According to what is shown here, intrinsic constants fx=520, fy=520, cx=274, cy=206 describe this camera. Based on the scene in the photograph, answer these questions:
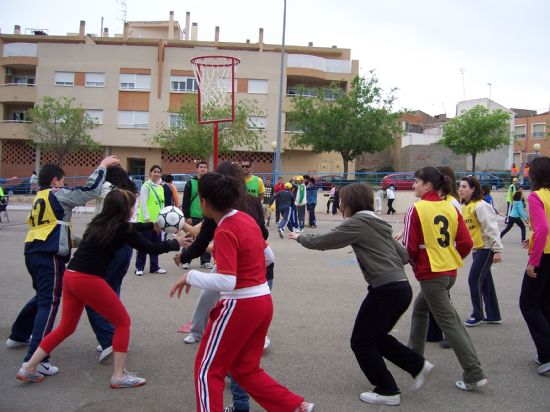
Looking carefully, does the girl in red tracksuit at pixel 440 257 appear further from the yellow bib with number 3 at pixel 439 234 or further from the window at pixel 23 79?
the window at pixel 23 79

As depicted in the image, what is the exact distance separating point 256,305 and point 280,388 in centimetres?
59

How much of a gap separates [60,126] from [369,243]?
38818 millimetres

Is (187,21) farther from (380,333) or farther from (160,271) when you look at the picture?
(380,333)

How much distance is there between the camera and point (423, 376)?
4242mm

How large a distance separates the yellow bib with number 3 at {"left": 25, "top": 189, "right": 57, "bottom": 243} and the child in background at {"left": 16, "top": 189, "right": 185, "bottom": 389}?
0.69 m

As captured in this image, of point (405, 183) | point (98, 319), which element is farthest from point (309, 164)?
point (98, 319)

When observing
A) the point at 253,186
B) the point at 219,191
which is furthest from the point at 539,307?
the point at 253,186

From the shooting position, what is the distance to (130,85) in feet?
139

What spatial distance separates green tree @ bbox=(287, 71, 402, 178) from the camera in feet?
117

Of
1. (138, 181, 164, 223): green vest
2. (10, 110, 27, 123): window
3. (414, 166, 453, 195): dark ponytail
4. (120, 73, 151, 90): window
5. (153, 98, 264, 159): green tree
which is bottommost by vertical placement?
(138, 181, 164, 223): green vest

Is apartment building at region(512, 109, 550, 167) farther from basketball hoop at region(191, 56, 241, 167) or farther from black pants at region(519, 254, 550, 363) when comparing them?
black pants at region(519, 254, 550, 363)

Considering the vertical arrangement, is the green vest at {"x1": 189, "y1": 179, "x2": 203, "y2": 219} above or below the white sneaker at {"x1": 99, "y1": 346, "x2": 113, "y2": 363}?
above

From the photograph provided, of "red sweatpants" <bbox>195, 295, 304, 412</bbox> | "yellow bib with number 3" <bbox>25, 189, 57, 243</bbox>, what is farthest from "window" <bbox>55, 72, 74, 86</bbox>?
"red sweatpants" <bbox>195, 295, 304, 412</bbox>

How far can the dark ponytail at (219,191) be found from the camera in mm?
3365
